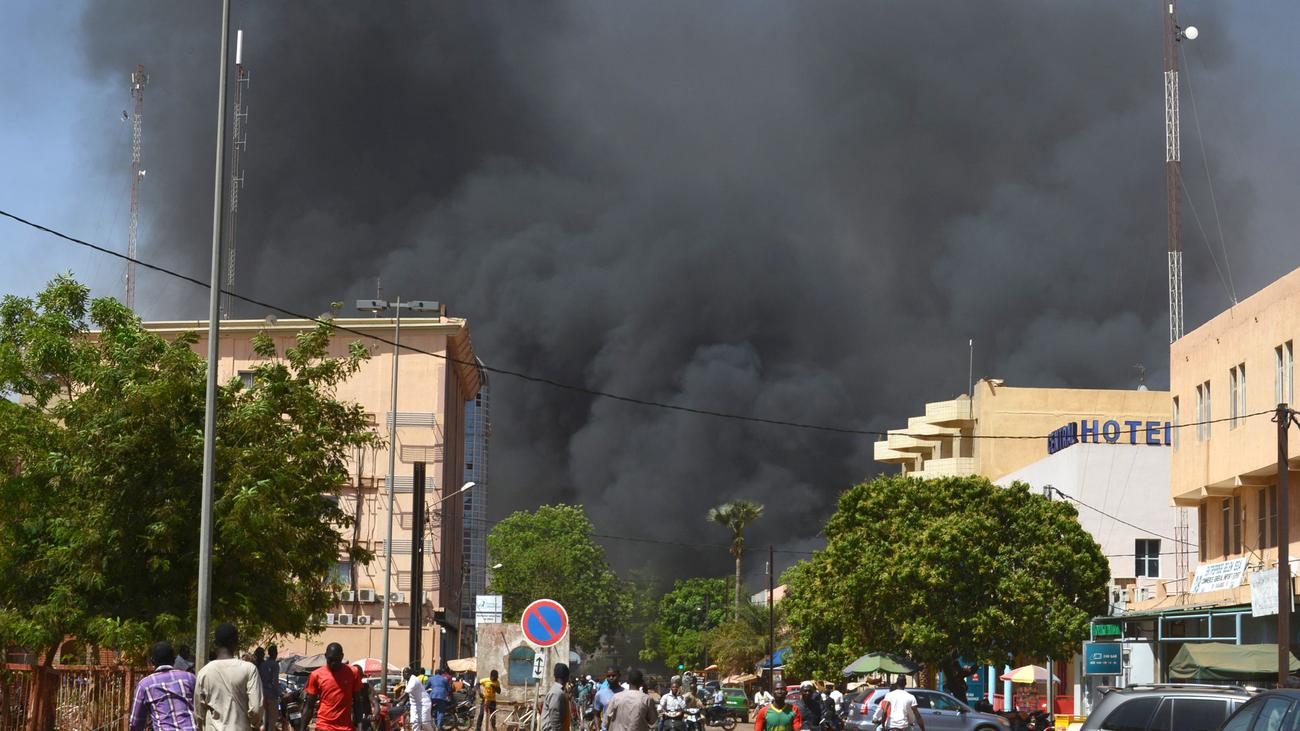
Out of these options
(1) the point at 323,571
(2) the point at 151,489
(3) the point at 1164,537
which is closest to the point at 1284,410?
(1) the point at 323,571

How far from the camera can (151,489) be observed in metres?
26.5

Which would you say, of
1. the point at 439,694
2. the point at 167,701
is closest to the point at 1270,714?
the point at 167,701

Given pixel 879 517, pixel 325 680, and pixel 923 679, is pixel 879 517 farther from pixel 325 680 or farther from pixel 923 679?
pixel 325 680

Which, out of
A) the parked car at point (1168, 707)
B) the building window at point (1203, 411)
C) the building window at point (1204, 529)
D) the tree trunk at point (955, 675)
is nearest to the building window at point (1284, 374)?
the building window at point (1203, 411)

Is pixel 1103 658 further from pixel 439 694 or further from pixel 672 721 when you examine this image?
pixel 439 694

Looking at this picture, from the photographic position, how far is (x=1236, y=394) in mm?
45625

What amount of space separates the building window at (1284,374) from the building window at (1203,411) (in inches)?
222

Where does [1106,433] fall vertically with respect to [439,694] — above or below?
above

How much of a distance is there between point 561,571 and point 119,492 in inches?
3670

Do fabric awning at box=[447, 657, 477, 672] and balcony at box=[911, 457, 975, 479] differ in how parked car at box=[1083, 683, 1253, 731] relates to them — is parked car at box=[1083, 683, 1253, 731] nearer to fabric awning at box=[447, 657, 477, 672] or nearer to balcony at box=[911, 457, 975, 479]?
fabric awning at box=[447, 657, 477, 672]

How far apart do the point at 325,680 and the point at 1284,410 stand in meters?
23.6

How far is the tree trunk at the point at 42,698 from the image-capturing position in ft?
73.7

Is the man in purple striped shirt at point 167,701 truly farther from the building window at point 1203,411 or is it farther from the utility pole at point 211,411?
the building window at point 1203,411

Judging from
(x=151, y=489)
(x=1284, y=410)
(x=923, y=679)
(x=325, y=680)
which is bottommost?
(x=923, y=679)
